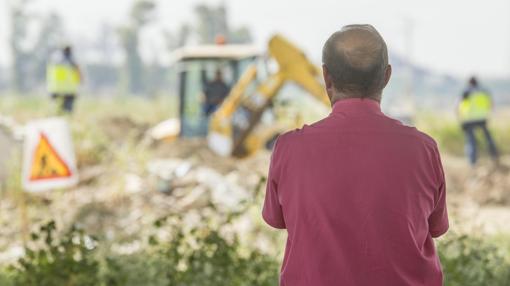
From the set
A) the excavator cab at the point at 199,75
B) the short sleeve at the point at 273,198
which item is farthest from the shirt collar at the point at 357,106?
→ the excavator cab at the point at 199,75

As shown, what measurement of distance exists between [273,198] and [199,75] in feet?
36.1

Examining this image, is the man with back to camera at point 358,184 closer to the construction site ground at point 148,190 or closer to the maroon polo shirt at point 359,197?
the maroon polo shirt at point 359,197

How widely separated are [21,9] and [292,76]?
1932 cm

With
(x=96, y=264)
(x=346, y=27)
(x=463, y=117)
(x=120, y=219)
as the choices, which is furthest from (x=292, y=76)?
(x=346, y=27)

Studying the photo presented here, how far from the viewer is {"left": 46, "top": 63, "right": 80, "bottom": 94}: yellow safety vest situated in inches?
532

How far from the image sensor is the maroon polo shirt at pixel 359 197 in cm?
188

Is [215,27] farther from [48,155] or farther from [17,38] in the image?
[48,155]

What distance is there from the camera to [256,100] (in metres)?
10.9

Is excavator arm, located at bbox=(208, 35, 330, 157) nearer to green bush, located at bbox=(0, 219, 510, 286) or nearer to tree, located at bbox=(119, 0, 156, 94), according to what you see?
green bush, located at bbox=(0, 219, 510, 286)

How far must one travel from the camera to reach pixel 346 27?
189cm

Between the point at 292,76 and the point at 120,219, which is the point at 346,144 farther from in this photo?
the point at 292,76

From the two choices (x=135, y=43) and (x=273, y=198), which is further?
(x=135, y=43)

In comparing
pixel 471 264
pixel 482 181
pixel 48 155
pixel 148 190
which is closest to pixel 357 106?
pixel 471 264

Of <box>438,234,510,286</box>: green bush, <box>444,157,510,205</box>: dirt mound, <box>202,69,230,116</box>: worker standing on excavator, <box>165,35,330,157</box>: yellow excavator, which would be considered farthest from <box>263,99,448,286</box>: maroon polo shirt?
<box>202,69,230,116</box>: worker standing on excavator
